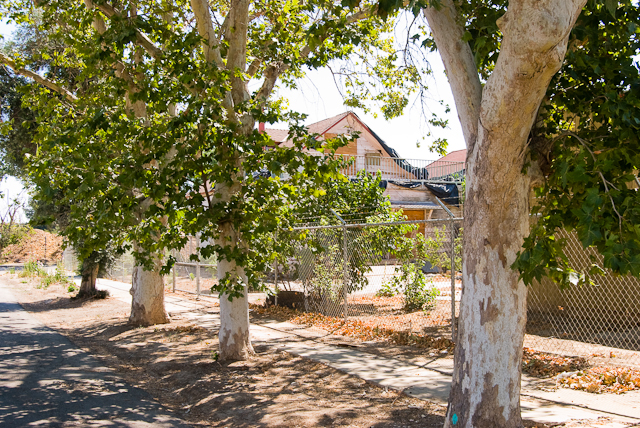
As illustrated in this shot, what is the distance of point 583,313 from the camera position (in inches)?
400

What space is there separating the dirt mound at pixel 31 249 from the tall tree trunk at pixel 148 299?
39.4 meters

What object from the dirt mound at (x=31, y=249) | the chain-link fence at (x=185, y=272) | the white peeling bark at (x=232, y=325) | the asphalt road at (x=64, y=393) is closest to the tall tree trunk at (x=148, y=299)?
the asphalt road at (x=64, y=393)

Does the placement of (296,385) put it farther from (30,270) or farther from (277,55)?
(30,270)

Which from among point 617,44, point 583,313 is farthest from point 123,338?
point 617,44

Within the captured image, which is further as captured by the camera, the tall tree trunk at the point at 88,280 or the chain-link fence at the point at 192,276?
the chain-link fence at the point at 192,276

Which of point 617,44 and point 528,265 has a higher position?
point 617,44

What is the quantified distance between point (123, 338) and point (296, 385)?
5.52 m

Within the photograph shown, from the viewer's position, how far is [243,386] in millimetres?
6996

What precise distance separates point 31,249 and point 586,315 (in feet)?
170

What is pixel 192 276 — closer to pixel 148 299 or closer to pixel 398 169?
pixel 148 299

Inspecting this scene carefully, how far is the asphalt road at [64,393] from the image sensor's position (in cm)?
570

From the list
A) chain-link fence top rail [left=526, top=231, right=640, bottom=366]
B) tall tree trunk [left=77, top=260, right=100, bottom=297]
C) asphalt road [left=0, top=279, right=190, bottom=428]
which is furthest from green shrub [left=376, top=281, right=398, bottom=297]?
tall tree trunk [left=77, top=260, right=100, bottom=297]

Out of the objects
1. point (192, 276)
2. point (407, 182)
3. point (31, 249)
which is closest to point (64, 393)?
point (192, 276)

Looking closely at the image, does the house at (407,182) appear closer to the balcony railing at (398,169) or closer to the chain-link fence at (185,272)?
the balcony railing at (398,169)
